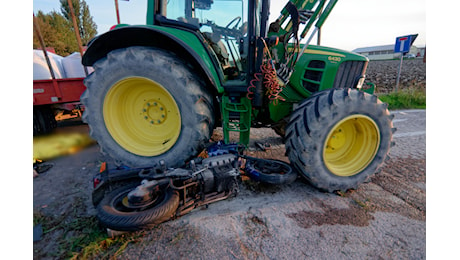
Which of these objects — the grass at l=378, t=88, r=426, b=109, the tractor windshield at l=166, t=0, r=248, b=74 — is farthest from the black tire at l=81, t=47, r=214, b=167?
the grass at l=378, t=88, r=426, b=109

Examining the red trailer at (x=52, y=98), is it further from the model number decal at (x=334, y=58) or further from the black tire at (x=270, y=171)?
the model number decal at (x=334, y=58)

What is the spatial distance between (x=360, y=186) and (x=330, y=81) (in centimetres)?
132

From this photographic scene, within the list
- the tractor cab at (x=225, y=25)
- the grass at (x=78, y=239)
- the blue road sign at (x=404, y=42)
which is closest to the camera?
the grass at (x=78, y=239)

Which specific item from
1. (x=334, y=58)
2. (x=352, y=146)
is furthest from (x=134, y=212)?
(x=334, y=58)

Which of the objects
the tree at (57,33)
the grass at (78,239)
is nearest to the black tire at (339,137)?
the grass at (78,239)

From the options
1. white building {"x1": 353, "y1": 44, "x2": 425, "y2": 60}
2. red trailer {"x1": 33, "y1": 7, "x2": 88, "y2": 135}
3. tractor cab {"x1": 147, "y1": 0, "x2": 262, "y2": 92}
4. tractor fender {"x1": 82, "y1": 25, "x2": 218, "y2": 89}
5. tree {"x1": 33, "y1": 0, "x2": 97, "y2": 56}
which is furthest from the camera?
white building {"x1": 353, "y1": 44, "x2": 425, "y2": 60}

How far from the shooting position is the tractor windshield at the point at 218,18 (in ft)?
8.57

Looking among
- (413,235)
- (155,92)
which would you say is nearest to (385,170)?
(413,235)

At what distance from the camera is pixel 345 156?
8.14 ft

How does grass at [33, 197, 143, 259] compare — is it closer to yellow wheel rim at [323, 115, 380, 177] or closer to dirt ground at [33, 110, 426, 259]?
dirt ground at [33, 110, 426, 259]

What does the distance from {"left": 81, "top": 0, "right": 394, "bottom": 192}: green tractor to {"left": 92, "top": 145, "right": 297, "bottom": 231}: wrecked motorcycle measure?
0.99 feet

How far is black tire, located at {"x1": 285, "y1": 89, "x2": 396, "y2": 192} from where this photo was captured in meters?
2.03

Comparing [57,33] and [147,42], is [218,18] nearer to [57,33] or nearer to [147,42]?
[147,42]

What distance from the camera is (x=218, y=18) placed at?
9.12 ft
